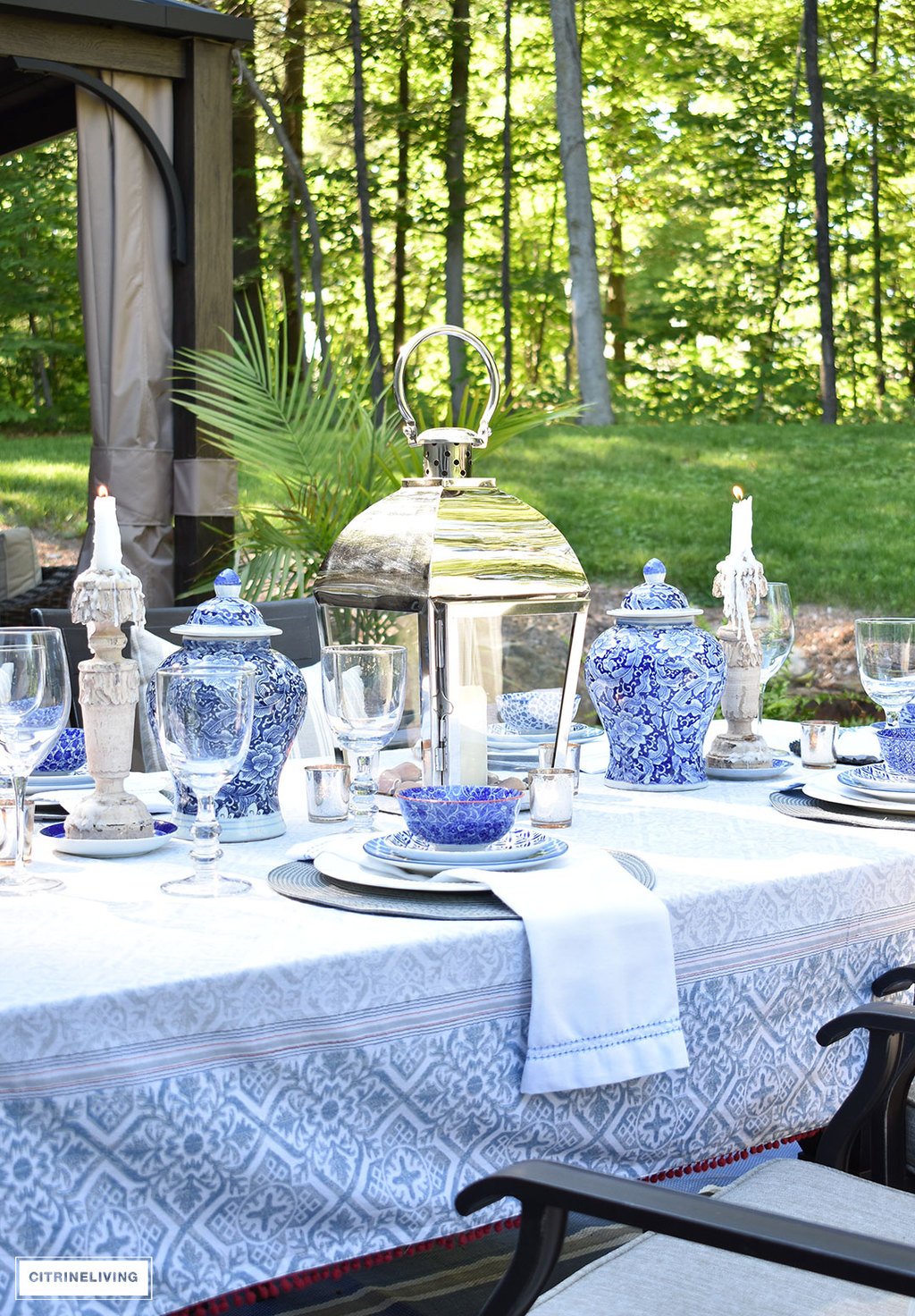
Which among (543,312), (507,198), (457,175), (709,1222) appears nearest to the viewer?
(709,1222)

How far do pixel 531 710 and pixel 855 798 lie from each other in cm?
43

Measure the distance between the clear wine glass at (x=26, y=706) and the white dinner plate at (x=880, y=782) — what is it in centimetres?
99

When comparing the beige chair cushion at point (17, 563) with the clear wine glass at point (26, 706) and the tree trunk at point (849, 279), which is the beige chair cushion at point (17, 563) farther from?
the tree trunk at point (849, 279)

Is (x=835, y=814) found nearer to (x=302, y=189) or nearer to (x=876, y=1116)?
(x=876, y=1116)

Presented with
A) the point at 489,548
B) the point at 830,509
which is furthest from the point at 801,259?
the point at 489,548

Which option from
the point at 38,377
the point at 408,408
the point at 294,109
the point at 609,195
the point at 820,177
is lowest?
the point at 408,408

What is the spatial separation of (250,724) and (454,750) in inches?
15.6

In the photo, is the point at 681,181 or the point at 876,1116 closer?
the point at 876,1116

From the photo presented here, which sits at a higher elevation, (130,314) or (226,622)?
(130,314)

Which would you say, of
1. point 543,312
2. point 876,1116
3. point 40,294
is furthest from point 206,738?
point 543,312

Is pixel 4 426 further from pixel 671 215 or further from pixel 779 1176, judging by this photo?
pixel 779 1176

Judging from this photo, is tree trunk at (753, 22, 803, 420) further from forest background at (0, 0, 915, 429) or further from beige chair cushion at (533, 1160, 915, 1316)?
beige chair cushion at (533, 1160, 915, 1316)

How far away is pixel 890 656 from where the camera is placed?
6.24 feet

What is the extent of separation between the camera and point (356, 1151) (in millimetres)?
1206
